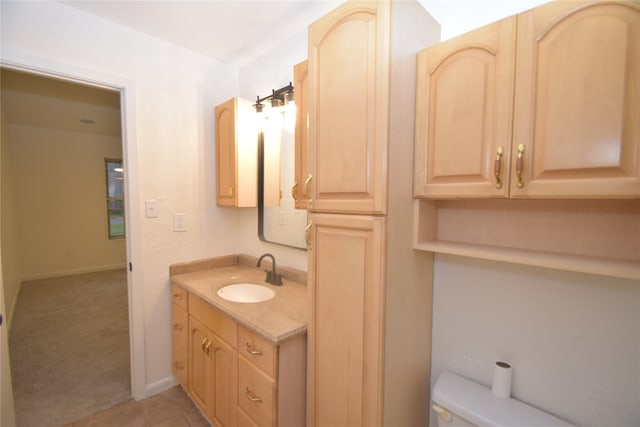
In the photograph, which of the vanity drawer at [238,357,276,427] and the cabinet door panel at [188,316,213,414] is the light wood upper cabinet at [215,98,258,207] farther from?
the vanity drawer at [238,357,276,427]

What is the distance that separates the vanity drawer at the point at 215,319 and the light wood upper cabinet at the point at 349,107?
773mm

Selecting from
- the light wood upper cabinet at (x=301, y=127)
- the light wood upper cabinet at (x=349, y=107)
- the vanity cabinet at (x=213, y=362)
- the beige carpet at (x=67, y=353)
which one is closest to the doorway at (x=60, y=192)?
the beige carpet at (x=67, y=353)

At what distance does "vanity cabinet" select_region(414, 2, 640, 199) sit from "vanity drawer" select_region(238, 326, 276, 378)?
0.92 meters

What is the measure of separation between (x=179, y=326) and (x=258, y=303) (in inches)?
33.1

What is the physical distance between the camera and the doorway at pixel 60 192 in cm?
383

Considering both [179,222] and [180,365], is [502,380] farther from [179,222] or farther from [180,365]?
[179,222]

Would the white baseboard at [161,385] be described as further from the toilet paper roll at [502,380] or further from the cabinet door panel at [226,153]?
the toilet paper roll at [502,380]

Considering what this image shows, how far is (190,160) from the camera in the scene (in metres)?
2.14

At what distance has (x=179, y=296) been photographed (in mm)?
1967

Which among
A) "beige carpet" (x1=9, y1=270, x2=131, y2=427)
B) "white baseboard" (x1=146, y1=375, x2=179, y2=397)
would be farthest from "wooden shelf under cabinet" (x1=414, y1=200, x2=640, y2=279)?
"beige carpet" (x1=9, y1=270, x2=131, y2=427)

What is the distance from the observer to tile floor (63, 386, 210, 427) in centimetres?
175

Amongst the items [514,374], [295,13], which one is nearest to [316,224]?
[514,374]

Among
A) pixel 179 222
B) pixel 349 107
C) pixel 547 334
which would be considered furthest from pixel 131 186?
pixel 547 334

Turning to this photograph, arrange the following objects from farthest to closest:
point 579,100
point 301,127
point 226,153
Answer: point 226,153
point 301,127
point 579,100
